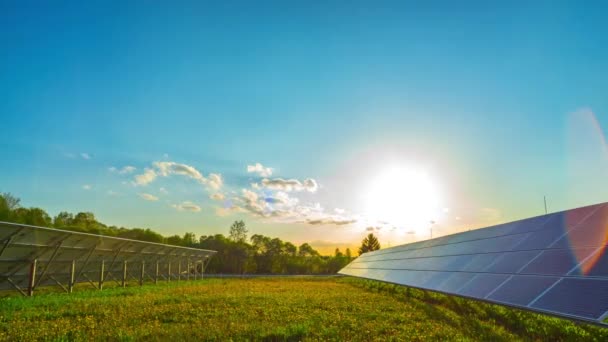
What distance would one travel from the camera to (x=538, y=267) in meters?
12.2

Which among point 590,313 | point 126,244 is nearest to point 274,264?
point 126,244

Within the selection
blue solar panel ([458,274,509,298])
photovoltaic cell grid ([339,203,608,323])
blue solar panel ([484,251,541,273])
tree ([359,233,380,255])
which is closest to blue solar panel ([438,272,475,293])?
photovoltaic cell grid ([339,203,608,323])

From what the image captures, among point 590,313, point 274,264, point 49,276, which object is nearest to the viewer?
point 590,313

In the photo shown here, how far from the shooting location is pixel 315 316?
13.3 metres

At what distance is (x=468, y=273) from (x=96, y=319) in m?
14.0

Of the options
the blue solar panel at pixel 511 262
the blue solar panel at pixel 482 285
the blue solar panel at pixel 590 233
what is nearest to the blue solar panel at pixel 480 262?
the blue solar panel at pixel 511 262

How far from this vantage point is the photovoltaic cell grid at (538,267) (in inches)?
368

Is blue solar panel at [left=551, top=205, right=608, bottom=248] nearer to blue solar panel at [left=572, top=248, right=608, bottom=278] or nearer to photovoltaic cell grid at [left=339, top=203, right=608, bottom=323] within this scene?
photovoltaic cell grid at [left=339, top=203, right=608, bottom=323]

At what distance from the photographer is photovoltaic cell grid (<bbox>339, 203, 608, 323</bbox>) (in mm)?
9336

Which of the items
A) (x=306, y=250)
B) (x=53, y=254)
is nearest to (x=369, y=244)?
(x=306, y=250)

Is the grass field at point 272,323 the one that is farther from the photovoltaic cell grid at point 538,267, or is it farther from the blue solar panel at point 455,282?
the photovoltaic cell grid at point 538,267

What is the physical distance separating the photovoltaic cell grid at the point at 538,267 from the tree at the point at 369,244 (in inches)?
4370

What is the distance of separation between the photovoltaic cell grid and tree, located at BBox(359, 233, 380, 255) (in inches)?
4370

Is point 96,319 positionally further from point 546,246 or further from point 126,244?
point 126,244
